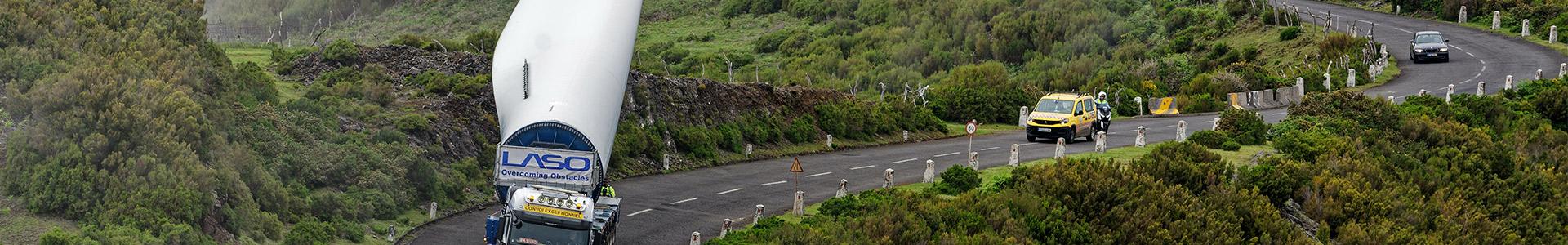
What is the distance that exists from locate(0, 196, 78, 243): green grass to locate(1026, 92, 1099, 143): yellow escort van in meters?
25.7

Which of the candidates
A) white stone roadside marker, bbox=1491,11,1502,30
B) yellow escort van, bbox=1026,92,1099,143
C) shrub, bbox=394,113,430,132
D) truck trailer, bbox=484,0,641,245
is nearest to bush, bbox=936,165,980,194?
truck trailer, bbox=484,0,641,245

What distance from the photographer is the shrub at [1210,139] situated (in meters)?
43.2

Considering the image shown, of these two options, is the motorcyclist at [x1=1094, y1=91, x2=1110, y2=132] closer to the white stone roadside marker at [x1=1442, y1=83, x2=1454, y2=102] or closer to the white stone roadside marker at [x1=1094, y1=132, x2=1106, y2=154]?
the white stone roadside marker at [x1=1094, y1=132, x2=1106, y2=154]

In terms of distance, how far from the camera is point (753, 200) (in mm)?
35219

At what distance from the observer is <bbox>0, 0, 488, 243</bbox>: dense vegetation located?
1079 inches

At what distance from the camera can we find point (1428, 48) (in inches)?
2724

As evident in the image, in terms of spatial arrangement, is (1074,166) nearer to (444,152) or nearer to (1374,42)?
(444,152)

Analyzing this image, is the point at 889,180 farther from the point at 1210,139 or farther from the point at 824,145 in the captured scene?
the point at 824,145

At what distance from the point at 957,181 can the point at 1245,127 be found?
45.4ft

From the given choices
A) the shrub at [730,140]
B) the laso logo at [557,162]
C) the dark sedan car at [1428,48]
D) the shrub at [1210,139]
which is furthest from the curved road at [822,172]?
the laso logo at [557,162]

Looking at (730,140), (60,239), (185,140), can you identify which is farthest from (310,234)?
(730,140)

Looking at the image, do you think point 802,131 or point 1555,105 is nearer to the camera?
point 802,131

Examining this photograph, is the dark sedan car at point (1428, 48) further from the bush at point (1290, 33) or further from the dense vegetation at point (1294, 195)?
the dense vegetation at point (1294, 195)

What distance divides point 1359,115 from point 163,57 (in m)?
29.1
